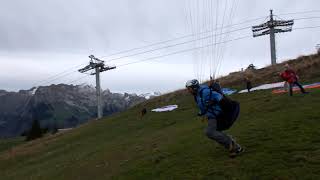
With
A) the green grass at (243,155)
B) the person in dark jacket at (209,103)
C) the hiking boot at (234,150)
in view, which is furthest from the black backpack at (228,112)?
the green grass at (243,155)

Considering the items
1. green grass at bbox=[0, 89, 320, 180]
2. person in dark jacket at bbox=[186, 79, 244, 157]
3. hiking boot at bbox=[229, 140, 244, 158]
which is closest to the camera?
green grass at bbox=[0, 89, 320, 180]

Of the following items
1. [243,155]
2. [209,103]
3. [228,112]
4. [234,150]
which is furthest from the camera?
[243,155]

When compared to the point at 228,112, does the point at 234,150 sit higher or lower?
lower

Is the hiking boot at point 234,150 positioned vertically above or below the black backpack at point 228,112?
below

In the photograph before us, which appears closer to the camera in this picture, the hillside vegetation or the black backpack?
the hillside vegetation

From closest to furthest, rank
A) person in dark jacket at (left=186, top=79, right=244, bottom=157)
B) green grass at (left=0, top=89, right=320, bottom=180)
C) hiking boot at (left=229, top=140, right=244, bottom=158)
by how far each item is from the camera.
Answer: green grass at (left=0, top=89, right=320, bottom=180) → person in dark jacket at (left=186, top=79, right=244, bottom=157) → hiking boot at (left=229, top=140, right=244, bottom=158)

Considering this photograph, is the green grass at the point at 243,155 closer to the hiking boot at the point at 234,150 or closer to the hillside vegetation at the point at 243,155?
the hillside vegetation at the point at 243,155

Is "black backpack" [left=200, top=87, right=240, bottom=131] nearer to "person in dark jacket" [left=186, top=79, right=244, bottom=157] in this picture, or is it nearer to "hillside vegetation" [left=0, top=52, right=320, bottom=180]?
"person in dark jacket" [left=186, top=79, right=244, bottom=157]

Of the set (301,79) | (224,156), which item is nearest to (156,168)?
(224,156)

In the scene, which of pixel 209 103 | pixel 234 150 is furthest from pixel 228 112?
pixel 234 150

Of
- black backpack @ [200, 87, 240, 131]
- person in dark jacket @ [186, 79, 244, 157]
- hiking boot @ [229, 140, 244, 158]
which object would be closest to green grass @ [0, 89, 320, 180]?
hiking boot @ [229, 140, 244, 158]

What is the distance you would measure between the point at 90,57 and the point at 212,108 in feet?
252

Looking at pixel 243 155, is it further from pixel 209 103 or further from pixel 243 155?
pixel 209 103

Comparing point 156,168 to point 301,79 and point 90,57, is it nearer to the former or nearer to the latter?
point 301,79
